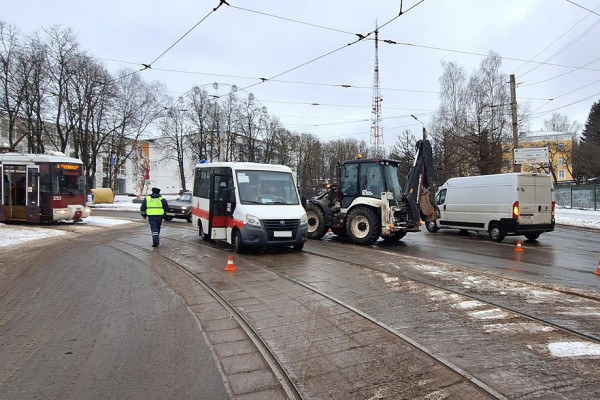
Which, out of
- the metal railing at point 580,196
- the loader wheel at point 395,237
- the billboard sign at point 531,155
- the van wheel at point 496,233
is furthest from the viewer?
the metal railing at point 580,196

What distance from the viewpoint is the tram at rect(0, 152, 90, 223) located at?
19.6 meters

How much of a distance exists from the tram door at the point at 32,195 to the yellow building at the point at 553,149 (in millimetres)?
40177

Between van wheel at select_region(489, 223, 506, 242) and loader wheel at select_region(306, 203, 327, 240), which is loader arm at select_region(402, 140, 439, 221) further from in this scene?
loader wheel at select_region(306, 203, 327, 240)

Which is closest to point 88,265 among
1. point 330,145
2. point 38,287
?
point 38,287

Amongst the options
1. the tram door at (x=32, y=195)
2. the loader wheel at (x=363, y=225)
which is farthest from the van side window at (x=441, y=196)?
the tram door at (x=32, y=195)

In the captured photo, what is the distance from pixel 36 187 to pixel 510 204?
65.4 feet

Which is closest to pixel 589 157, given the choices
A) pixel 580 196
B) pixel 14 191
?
pixel 580 196

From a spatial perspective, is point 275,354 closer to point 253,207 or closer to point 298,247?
point 253,207

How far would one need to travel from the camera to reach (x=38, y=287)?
25.1ft

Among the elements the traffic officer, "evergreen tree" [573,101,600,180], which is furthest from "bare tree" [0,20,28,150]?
"evergreen tree" [573,101,600,180]

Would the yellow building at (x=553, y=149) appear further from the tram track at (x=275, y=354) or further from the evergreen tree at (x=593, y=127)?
the tram track at (x=275, y=354)

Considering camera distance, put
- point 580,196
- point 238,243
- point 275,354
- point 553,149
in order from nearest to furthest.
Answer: point 275,354, point 238,243, point 580,196, point 553,149

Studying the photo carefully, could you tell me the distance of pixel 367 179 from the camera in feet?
46.1

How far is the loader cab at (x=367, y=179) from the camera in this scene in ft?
45.4
